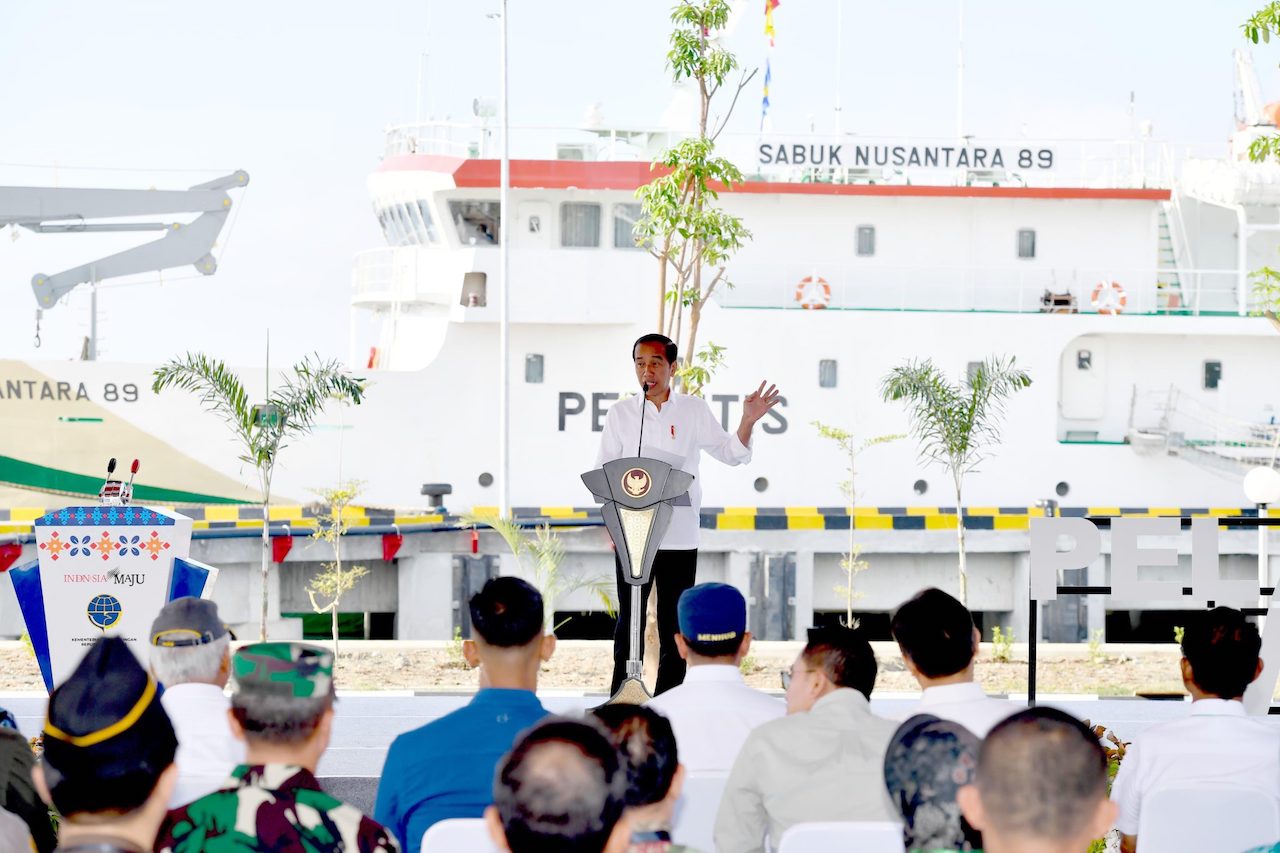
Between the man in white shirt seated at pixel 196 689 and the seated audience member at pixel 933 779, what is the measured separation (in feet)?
4.61

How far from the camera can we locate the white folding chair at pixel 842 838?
2.56m

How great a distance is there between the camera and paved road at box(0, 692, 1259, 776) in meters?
7.30

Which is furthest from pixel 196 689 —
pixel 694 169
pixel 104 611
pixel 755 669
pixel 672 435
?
pixel 755 669

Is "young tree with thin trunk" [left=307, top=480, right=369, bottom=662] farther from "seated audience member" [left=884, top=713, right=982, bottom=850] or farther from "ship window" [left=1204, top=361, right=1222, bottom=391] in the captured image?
"ship window" [left=1204, top=361, right=1222, bottom=391]

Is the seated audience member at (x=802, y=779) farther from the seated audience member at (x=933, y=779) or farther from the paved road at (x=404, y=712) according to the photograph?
the paved road at (x=404, y=712)

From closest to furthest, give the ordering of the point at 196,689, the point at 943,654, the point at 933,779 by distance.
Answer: the point at 933,779
the point at 943,654
the point at 196,689

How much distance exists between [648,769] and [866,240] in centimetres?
1697

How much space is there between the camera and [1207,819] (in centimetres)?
302

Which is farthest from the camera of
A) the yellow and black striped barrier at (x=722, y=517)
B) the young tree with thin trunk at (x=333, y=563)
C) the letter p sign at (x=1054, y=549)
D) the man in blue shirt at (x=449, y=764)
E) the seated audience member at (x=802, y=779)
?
the yellow and black striped barrier at (x=722, y=517)

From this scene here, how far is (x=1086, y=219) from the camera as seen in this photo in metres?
19.2

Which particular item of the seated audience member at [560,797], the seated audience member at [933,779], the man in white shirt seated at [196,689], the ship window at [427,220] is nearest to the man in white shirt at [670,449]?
the man in white shirt seated at [196,689]

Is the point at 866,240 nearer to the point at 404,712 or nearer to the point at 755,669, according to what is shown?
the point at 755,669

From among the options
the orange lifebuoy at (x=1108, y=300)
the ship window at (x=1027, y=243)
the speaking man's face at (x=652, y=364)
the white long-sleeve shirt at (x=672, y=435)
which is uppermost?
the ship window at (x=1027, y=243)

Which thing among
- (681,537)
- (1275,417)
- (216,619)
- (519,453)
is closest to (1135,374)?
(1275,417)
